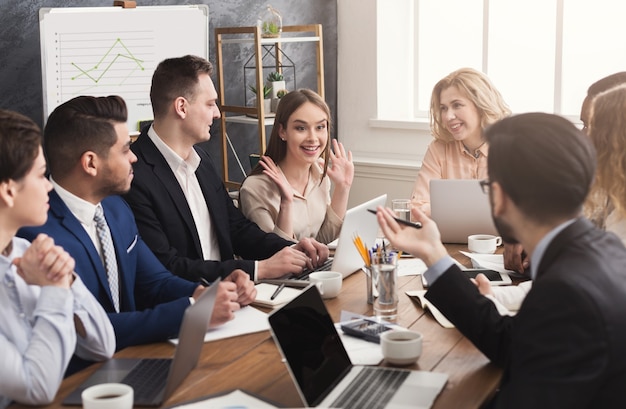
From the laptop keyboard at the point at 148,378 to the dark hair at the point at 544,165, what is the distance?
2.58 feet

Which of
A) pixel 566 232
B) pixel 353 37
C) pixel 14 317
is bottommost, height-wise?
pixel 14 317

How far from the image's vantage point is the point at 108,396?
1546 mm

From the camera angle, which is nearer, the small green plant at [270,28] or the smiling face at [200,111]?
the smiling face at [200,111]

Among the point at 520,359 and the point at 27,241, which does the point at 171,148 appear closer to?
the point at 27,241

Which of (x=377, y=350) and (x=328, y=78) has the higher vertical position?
(x=328, y=78)

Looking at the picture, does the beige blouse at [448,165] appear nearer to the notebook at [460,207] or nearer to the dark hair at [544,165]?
the notebook at [460,207]

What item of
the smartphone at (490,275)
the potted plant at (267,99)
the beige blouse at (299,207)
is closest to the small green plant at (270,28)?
the potted plant at (267,99)

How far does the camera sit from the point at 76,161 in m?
2.23

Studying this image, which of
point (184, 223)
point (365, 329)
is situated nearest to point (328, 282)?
point (365, 329)

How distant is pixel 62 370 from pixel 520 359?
899 millimetres

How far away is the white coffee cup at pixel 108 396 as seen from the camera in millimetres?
1490

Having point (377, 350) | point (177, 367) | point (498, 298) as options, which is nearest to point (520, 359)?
point (377, 350)

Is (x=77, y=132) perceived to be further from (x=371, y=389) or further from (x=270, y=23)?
(x=270, y=23)

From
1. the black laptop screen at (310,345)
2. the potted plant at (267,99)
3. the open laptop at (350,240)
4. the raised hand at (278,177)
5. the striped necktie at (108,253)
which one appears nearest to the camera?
the black laptop screen at (310,345)
